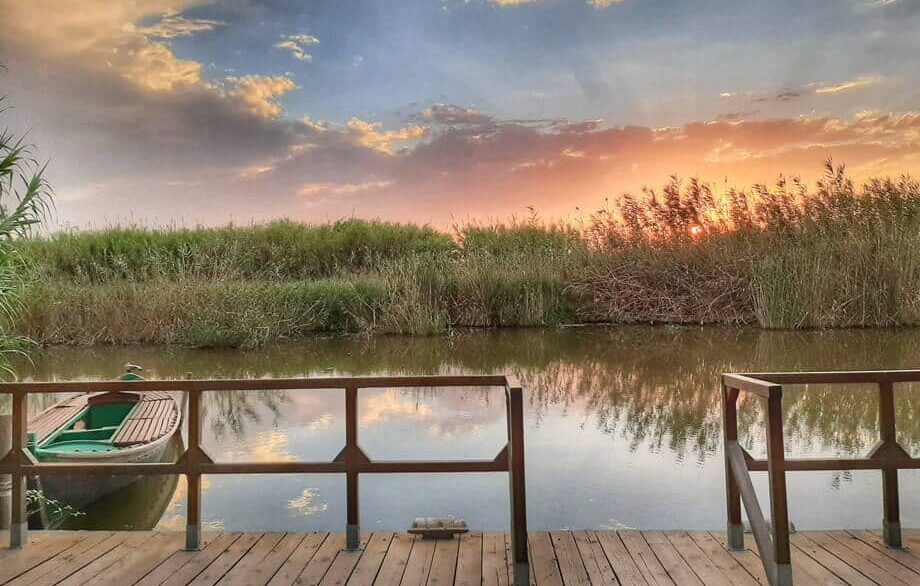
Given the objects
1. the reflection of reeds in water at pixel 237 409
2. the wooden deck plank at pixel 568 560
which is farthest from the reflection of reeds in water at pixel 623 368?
the wooden deck plank at pixel 568 560

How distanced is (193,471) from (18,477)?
797 mm

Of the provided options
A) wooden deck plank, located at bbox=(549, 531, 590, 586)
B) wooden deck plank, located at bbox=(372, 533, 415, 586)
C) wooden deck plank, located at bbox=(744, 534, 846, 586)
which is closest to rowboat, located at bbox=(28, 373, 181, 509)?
wooden deck plank, located at bbox=(372, 533, 415, 586)

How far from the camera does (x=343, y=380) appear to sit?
110 inches

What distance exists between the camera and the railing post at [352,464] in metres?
2.79

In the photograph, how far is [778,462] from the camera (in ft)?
7.78

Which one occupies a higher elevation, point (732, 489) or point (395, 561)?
point (732, 489)

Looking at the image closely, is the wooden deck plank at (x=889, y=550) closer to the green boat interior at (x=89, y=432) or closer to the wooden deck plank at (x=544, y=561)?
the wooden deck plank at (x=544, y=561)

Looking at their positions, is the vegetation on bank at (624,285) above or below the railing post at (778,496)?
above

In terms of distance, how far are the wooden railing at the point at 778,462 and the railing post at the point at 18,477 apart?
2.91 m

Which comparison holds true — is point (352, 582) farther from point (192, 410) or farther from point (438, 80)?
point (438, 80)

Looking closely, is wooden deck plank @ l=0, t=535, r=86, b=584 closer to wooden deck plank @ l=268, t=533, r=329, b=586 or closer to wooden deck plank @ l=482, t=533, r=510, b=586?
wooden deck plank @ l=268, t=533, r=329, b=586

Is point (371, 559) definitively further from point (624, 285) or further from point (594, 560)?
point (624, 285)

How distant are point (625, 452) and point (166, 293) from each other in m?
7.92

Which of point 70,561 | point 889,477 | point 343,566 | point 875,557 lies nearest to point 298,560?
point 343,566
